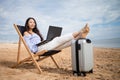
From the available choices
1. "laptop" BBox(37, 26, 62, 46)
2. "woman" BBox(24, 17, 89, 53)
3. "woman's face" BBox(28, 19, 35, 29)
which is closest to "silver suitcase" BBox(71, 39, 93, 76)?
"woman" BBox(24, 17, 89, 53)

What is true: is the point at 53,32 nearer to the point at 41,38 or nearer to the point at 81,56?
the point at 41,38

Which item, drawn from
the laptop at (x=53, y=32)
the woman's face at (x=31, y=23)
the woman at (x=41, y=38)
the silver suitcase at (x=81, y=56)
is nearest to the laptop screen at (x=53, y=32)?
the laptop at (x=53, y=32)

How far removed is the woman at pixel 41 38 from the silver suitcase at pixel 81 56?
254 mm

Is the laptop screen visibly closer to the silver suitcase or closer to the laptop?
the laptop

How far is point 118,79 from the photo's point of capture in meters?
3.18

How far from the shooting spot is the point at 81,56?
3.31 metres

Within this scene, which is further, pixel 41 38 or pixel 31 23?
pixel 41 38

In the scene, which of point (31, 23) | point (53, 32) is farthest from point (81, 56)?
point (31, 23)

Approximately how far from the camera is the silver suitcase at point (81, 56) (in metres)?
3.30

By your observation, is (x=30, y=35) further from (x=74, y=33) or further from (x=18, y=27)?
(x=74, y=33)

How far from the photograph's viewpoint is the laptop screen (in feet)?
13.8

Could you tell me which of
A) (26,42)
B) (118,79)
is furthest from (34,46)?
(118,79)

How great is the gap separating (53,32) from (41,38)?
705 millimetres

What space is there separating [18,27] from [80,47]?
70.6 inches
